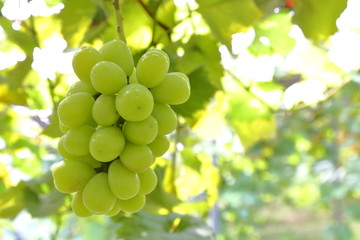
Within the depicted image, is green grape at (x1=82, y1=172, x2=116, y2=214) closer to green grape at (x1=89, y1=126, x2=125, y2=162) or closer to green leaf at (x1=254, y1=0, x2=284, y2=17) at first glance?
green grape at (x1=89, y1=126, x2=125, y2=162)

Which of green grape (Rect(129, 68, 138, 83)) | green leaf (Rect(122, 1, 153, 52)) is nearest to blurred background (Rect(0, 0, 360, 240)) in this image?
green leaf (Rect(122, 1, 153, 52))

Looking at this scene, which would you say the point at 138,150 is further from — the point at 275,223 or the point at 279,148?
the point at 275,223

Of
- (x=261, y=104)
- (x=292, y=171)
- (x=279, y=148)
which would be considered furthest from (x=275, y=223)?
(x=261, y=104)

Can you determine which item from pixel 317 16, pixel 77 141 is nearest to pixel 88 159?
pixel 77 141

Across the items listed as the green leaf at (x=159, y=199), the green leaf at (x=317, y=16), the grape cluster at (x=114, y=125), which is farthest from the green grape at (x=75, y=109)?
the green leaf at (x=317, y=16)

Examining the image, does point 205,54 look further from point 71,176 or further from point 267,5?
point 71,176
